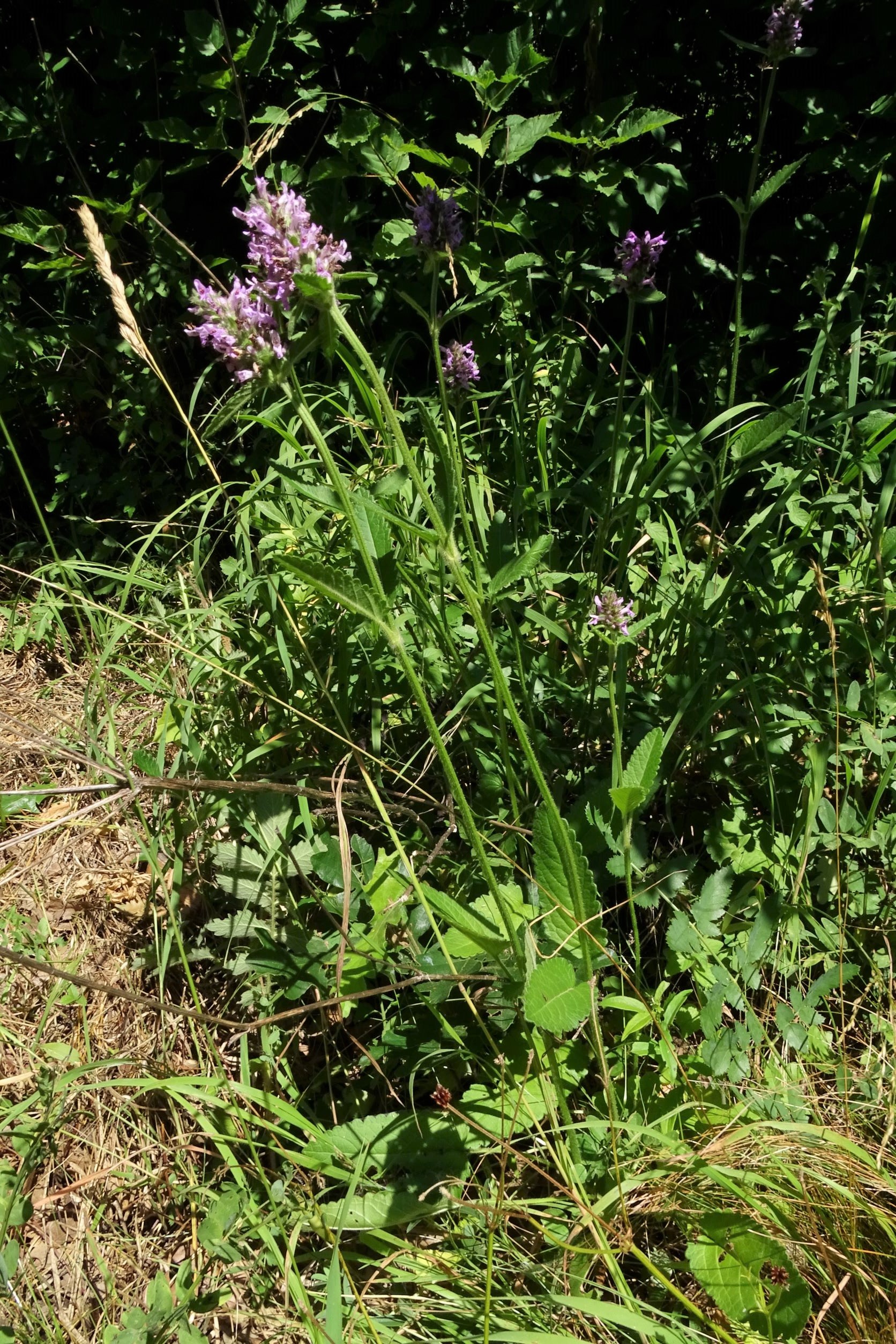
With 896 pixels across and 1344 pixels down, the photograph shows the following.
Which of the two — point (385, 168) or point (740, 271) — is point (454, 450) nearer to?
point (740, 271)

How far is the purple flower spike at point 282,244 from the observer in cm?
110

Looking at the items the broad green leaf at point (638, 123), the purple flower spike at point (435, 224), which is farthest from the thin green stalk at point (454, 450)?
the broad green leaf at point (638, 123)

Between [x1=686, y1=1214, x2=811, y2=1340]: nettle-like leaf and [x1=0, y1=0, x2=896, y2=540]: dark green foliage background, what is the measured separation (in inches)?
80.1

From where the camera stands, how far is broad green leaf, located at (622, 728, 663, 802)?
1.37 metres

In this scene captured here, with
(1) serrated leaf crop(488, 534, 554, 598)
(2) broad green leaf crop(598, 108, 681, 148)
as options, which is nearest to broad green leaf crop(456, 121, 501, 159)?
(2) broad green leaf crop(598, 108, 681, 148)

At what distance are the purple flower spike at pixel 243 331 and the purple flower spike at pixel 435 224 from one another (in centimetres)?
42

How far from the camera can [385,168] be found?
2.24 metres

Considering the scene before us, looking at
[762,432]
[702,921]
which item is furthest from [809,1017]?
[762,432]

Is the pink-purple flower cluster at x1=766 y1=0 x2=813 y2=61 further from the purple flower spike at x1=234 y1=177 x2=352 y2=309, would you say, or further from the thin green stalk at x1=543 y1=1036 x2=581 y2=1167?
the thin green stalk at x1=543 y1=1036 x2=581 y2=1167

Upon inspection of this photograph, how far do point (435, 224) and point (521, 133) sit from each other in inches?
41.1

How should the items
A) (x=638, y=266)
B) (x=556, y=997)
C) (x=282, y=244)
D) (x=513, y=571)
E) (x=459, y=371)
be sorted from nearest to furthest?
(x=282, y=244) → (x=556, y=997) → (x=513, y=571) → (x=638, y=266) → (x=459, y=371)

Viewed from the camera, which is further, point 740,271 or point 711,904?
Answer: point 740,271

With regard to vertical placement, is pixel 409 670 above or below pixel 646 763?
above

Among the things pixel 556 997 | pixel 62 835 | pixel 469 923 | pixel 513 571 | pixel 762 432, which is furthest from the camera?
pixel 62 835
